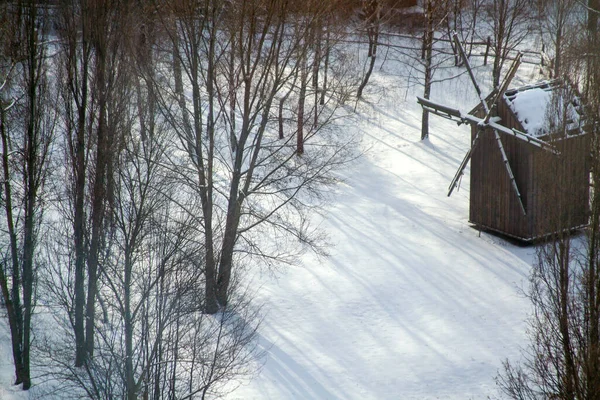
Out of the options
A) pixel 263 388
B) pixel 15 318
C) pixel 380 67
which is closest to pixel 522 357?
pixel 263 388

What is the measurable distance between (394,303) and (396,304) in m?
0.07

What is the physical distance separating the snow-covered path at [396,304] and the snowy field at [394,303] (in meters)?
0.03

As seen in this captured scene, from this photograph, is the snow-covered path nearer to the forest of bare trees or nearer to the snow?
the forest of bare trees

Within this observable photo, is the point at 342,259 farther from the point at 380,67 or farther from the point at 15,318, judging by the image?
the point at 380,67

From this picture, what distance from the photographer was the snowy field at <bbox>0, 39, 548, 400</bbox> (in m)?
14.7

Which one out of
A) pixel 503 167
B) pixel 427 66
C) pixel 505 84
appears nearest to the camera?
pixel 505 84

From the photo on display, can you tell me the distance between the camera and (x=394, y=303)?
17453 mm

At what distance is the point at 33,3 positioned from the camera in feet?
48.0

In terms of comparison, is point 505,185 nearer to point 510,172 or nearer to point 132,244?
point 510,172

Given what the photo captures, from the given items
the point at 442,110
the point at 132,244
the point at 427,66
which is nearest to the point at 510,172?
the point at 442,110

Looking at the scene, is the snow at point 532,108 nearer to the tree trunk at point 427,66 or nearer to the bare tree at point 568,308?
the bare tree at point 568,308

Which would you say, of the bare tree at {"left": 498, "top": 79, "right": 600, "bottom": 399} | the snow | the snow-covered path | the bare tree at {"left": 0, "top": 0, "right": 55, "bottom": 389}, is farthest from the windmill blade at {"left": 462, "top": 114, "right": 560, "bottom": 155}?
the bare tree at {"left": 0, "top": 0, "right": 55, "bottom": 389}

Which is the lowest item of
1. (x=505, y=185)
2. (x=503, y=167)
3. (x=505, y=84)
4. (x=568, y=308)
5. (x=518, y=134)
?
(x=568, y=308)

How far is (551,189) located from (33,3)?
34.8ft
